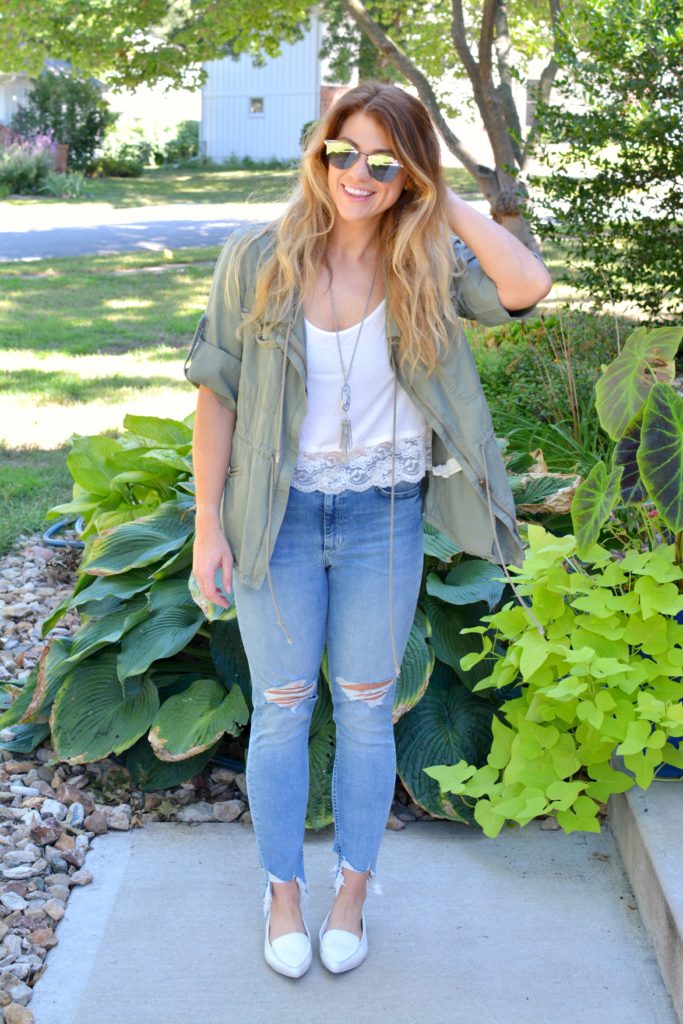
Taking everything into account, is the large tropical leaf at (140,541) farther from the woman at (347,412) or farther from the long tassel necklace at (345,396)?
the long tassel necklace at (345,396)

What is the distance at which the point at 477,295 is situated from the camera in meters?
2.29

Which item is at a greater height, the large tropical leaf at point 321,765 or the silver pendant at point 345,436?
the silver pendant at point 345,436

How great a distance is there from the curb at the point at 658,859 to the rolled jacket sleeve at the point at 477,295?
1.29m

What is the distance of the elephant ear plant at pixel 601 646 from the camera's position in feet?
8.95

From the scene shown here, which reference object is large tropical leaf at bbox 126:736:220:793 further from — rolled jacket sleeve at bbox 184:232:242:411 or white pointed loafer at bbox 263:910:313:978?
rolled jacket sleeve at bbox 184:232:242:411

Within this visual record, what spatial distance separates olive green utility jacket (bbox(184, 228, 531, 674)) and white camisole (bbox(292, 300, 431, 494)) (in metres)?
0.03

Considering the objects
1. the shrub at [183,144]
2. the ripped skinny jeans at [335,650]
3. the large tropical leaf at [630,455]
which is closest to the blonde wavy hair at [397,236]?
the ripped skinny jeans at [335,650]

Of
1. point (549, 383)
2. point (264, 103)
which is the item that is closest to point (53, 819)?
point (549, 383)

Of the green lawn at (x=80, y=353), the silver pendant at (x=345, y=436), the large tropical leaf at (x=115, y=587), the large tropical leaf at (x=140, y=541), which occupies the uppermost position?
the silver pendant at (x=345, y=436)

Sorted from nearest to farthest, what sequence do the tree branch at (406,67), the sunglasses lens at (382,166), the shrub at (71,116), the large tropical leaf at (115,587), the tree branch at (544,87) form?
the sunglasses lens at (382,166)
the large tropical leaf at (115,587)
the tree branch at (544,87)
the tree branch at (406,67)
the shrub at (71,116)

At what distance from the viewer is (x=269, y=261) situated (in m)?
2.18

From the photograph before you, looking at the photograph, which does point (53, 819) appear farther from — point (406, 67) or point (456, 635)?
point (406, 67)

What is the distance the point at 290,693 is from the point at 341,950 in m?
0.61

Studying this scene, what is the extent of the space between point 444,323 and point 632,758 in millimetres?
1236
